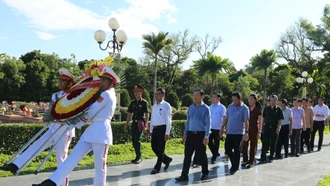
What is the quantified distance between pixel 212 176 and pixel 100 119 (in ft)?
11.6

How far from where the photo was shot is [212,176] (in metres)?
7.38

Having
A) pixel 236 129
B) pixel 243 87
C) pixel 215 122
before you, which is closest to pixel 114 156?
pixel 215 122

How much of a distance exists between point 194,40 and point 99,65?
4839cm

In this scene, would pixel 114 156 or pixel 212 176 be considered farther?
pixel 114 156

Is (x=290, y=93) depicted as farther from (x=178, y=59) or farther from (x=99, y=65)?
(x=99, y=65)

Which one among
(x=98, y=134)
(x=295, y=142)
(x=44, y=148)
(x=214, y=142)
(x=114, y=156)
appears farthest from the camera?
(x=295, y=142)

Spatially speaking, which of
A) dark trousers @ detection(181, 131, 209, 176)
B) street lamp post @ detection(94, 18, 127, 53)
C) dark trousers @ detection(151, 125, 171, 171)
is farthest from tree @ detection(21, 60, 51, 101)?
dark trousers @ detection(181, 131, 209, 176)

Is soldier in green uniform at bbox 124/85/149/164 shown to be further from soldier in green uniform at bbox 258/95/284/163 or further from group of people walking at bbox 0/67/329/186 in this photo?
soldier in green uniform at bbox 258/95/284/163

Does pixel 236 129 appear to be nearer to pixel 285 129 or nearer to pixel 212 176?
pixel 212 176

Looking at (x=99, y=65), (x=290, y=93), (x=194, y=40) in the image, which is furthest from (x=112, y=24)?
(x=194, y=40)

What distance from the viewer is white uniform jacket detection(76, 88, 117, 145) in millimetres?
4566

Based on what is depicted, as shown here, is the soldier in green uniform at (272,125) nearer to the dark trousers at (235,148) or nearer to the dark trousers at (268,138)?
the dark trousers at (268,138)

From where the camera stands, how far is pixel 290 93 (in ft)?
133

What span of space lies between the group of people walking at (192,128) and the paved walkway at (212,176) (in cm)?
28
